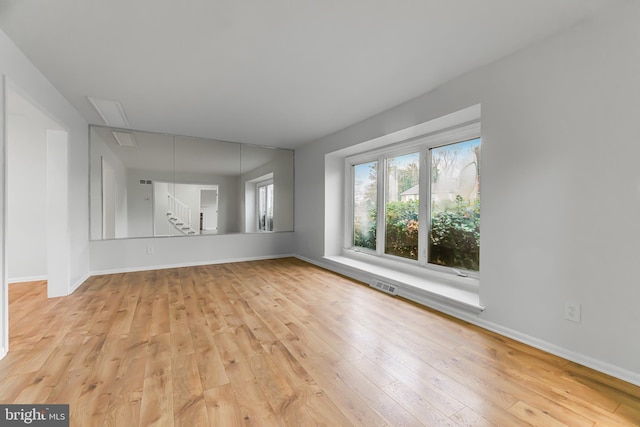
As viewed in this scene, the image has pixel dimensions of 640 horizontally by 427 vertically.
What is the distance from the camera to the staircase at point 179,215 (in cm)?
477

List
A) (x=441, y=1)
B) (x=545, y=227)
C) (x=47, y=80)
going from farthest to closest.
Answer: (x=47, y=80) → (x=545, y=227) → (x=441, y=1)

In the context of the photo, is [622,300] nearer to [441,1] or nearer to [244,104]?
[441,1]

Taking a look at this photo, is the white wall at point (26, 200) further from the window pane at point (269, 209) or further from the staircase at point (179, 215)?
the window pane at point (269, 209)

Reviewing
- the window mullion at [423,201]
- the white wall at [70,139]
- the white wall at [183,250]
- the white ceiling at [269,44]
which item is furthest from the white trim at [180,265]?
the window mullion at [423,201]

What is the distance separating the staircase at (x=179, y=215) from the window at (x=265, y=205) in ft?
4.57

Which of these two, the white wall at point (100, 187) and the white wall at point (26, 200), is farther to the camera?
the white wall at point (100, 187)

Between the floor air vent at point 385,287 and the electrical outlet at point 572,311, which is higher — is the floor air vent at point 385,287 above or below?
below

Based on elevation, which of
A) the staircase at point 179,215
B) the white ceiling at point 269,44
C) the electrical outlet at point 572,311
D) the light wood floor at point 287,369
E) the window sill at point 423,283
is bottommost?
the light wood floor at point 287,369

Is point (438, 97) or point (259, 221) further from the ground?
point (438, 97)

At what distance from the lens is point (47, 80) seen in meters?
2.68

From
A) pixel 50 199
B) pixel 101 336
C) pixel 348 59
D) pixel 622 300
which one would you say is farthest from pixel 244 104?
pixel 622 300

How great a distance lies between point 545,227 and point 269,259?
4.65m

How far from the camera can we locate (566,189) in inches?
76.8

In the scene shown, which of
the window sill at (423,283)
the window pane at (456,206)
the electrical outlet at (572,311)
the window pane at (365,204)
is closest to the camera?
the electrical outlet at (572,311)
